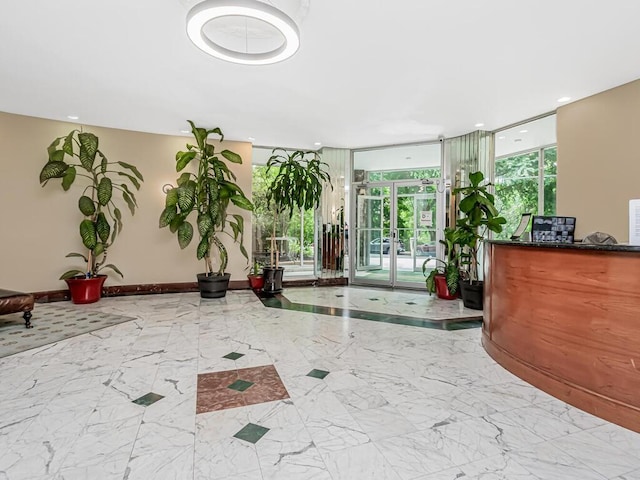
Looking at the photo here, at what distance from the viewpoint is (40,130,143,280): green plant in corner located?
17.2 feet

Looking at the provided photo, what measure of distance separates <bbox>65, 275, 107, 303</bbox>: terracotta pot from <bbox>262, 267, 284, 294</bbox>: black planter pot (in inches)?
110

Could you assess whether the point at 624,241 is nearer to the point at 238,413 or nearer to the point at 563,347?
the point at 563,347

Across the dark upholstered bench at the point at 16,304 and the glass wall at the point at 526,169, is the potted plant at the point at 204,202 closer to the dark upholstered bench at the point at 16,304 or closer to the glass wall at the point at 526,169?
the dark upholstered bench at the point at 16,304

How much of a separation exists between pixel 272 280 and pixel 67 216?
369 centimetres

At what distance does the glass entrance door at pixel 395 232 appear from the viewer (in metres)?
6.93

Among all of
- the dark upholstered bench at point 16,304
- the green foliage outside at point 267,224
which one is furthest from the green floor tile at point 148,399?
the green foliage outside at point 267,224

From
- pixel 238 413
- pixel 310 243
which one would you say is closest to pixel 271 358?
pixel 238 413

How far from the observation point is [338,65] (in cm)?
362

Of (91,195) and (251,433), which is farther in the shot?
(91,195)

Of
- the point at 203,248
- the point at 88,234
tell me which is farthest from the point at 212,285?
the point at 88,234

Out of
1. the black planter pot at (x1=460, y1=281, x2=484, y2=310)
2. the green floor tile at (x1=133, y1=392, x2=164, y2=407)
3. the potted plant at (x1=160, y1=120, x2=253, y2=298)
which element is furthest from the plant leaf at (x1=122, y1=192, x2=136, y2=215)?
the black planter pot at (x1=460, y1=281, x2=484, y2=310)

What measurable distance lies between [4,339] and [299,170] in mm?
4776

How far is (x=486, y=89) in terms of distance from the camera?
4223 millimetres

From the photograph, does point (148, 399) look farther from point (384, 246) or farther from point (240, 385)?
point (384, 246)
